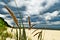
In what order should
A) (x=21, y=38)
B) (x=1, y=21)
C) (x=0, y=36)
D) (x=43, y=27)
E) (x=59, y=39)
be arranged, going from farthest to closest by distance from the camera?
(x=59, y=39)
(x=1, y=21)
(x=0, y=36)
(x=43, y=27)
(x=21, y=38)

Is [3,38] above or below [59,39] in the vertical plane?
above

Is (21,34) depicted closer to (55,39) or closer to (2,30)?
(2,30)

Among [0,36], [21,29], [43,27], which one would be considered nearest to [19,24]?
[21,29]

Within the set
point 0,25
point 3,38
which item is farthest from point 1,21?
point 3,38

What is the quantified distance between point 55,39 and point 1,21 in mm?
2657

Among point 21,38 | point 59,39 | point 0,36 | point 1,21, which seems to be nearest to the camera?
point 21,38

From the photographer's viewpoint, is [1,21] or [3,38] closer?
[3,38]

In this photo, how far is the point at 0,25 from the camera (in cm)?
119

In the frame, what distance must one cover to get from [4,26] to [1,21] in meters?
0.08

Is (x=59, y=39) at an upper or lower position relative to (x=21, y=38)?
lower

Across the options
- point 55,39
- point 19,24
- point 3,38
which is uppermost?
point 19,24

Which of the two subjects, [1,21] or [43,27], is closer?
[43,27]

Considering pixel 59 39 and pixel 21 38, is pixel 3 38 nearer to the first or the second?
pixel 21 38

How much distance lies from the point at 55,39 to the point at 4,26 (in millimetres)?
2707
